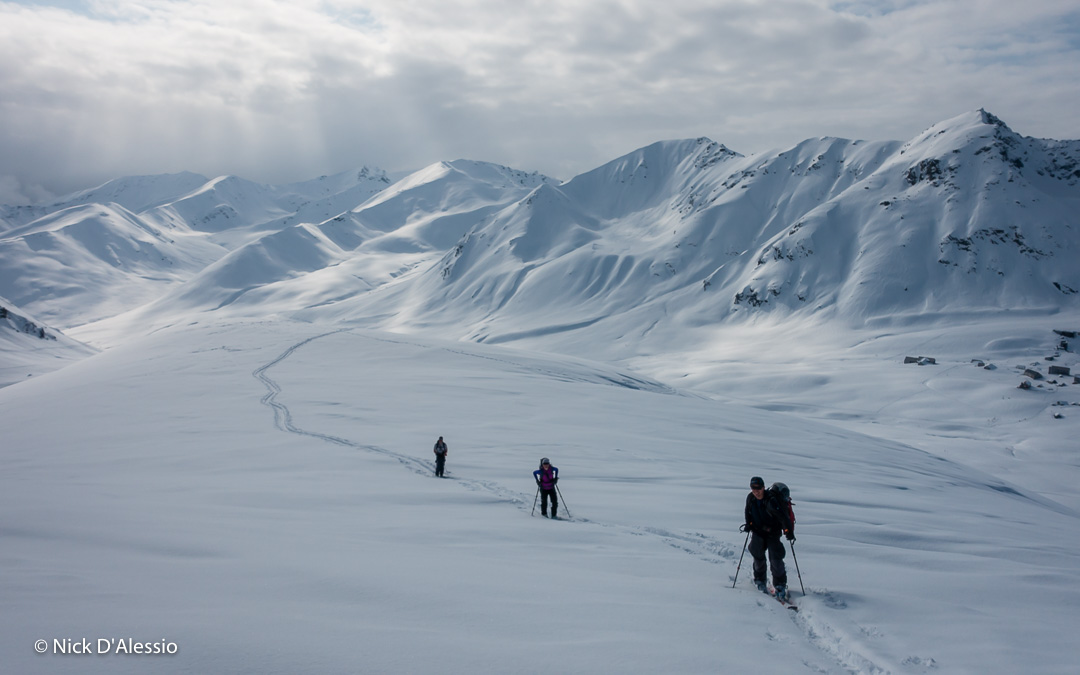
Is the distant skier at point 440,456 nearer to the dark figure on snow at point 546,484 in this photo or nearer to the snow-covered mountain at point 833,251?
the dark figure on snow at point 546,484

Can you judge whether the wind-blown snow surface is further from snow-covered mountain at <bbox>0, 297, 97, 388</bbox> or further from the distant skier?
snow-covered mountain at <bbox>0, 297, 97, 388</bbox>

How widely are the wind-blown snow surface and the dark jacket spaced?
0.98 metres

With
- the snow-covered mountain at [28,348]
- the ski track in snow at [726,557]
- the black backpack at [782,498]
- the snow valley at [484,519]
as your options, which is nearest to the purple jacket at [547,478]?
the ski track in snow at [726,557]

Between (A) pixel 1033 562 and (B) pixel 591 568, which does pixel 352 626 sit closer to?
(B) pixel 591 568

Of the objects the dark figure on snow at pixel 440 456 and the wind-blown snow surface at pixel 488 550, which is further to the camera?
the dark figure on snow at pixel 440 456

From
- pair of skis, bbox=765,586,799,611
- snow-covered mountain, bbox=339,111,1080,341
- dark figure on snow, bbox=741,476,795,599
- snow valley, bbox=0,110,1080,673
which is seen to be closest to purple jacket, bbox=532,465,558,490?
snow valley, bbox=0,110,1080,673

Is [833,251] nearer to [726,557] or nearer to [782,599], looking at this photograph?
[726,557]

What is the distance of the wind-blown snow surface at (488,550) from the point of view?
6258 mm

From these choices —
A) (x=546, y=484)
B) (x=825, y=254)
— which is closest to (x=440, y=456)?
(x=546, y=484)

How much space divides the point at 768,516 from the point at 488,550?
14.3 feet

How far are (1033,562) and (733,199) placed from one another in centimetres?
18178

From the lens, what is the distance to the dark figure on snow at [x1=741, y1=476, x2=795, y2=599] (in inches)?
352

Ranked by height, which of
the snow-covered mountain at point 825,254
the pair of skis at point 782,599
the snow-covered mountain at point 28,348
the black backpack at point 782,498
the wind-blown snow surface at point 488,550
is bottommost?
the pair of skis at point 782,599

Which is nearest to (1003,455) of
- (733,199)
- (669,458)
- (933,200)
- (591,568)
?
(669,458)
